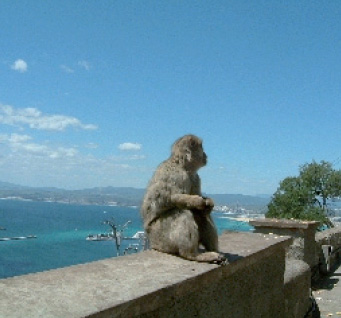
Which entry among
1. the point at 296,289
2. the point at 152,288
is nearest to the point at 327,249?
the point at 296,289

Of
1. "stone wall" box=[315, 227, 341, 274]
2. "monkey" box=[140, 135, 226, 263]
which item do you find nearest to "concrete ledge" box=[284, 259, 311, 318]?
"monkey" box=[140, 135, 226, 263]

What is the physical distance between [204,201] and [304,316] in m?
3.50

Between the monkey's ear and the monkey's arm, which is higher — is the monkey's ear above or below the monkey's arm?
above

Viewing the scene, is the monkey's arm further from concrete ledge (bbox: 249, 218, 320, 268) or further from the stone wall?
the stone wall

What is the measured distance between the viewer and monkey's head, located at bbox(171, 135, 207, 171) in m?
4.14

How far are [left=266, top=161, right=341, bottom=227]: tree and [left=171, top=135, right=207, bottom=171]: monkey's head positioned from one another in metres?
10.3

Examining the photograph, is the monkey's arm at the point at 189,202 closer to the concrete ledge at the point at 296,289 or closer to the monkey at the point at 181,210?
the monkey at the point at 181,210

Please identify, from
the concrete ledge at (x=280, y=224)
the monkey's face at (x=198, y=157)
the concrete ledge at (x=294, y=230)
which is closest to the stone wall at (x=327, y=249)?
the concrete ledge at (x=294, y=230)

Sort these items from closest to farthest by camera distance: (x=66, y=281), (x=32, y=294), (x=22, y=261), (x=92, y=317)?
(x=92, y=317)
(x=32, y=294)
(x=66, y=281)
(x=22, y=261)

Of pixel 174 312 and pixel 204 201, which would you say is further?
pixel 204 201

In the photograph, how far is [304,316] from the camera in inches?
249

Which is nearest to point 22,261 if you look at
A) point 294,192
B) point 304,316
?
point 294,192

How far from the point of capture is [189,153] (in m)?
4.15

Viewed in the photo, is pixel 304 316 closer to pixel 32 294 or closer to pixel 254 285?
pixel 254 285
